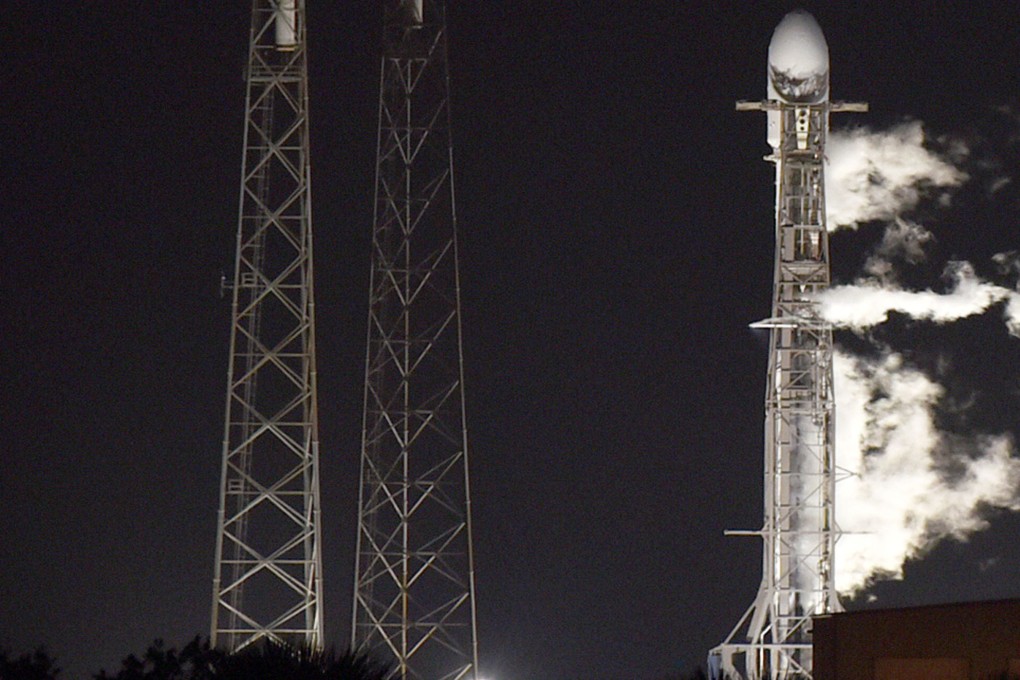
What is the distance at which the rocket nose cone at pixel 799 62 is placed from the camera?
57062 millimetres

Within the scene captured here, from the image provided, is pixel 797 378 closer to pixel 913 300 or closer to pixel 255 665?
pixel 913 300

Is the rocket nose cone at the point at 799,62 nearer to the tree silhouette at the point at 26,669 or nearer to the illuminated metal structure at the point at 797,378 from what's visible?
the illuminated metal structure at the point at 797,378

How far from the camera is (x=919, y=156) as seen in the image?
6150 cm

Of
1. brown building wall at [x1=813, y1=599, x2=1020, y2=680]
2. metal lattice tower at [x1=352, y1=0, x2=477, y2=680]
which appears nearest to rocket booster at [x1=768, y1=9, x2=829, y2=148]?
metal lattice tower at [x1=352, y1=0, x2=477, y2=680]

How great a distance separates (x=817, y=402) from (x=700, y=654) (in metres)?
15.8

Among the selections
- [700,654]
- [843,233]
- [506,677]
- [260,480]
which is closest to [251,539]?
[260,480]

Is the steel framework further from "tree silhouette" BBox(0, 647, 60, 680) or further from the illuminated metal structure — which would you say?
"tree silhouette" BBox(0, 647, 60, 680)

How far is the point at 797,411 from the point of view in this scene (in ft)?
188

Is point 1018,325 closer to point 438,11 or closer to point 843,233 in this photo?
point 843,233

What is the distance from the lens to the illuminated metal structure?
188 ft

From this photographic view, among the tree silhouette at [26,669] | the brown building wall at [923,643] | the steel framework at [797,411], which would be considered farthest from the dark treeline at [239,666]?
the steel framework at [797,411]

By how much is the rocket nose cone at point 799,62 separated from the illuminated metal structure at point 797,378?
0.07 feet

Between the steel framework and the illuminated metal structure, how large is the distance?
0.8 inches

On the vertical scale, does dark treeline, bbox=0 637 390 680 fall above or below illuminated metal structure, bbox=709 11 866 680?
below
